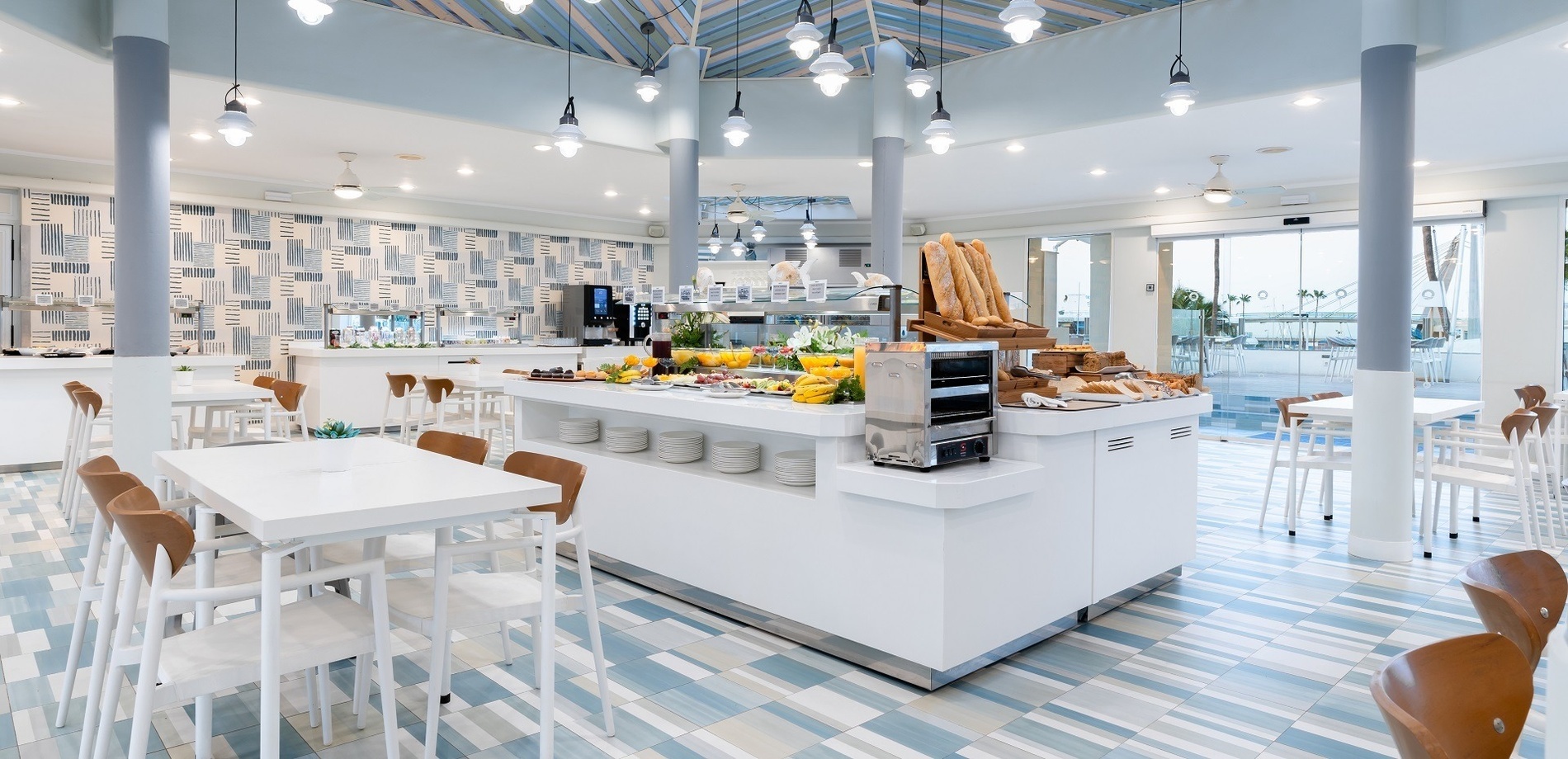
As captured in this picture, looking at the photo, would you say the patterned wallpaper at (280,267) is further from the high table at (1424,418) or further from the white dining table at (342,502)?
the high table at (1424,418)

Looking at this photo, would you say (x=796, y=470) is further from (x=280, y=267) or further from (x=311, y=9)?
(x=280, y=267)

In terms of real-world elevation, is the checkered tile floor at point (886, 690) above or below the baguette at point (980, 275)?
below

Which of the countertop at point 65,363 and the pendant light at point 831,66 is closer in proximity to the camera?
the pendant light at point 831,66

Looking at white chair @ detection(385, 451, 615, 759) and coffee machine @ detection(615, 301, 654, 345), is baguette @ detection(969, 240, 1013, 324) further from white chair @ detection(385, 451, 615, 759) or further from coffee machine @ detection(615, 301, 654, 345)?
coffee machine @ detection(615, 301, 654, 345)

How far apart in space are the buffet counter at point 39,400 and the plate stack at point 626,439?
5324 millimetres

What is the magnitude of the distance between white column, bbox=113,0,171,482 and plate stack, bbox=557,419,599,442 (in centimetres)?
283

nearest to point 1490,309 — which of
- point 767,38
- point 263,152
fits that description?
point 767,38

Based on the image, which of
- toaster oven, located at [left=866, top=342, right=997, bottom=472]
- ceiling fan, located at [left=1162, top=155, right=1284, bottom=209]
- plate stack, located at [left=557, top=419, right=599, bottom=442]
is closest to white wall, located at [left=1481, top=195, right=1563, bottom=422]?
ceiling fan, located at [left=1162, top=155, right=1284, bottom=209]

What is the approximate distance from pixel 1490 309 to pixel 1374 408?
5535 mm

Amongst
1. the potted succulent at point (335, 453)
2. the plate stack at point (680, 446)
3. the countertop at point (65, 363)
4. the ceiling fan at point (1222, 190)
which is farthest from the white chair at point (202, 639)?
the ceiling fan at point (1222, 190)

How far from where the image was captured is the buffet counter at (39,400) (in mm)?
8148

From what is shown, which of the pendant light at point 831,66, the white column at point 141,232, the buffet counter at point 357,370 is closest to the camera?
the pendant light at point 831,66

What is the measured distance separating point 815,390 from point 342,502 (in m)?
2.07

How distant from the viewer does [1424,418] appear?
5668 millimetres
